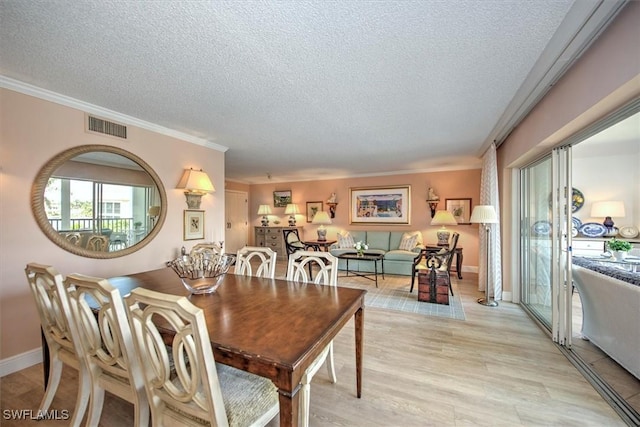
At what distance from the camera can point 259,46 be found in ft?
5.32

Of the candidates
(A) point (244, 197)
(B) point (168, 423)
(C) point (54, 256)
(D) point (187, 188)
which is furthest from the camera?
(A) point (244, 197)

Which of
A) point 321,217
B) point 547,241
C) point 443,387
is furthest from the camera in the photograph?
point 321,217

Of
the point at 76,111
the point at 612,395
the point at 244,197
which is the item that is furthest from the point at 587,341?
the point at 244,197

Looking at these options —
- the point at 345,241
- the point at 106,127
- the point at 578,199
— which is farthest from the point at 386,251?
the point at 106,127

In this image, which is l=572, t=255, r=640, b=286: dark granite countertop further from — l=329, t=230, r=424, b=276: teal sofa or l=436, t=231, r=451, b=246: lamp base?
l=436, t=231, r=451, b=246: lamp base

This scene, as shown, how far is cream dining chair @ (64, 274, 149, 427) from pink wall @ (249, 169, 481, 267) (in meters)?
5.86

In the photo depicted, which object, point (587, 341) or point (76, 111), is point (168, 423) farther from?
point (587, 341)

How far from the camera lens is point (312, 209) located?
288 inches

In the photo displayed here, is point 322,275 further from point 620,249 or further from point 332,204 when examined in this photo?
point 332,204

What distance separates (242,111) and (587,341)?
13.6 feet

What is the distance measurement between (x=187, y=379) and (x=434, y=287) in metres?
3.54

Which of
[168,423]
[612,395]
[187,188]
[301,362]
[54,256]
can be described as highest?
[187,188]

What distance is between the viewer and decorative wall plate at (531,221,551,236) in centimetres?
273

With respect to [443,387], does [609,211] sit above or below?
above
